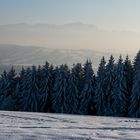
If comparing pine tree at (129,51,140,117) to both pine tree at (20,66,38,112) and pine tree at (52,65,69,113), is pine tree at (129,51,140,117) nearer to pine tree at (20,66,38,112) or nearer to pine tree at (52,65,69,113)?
pine tree at (52,65,69,113)

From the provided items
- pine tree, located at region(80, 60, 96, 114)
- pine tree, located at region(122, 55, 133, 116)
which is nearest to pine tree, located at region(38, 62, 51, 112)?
pine tree, located at region(80, 60, 96, 114)

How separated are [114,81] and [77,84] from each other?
679cm

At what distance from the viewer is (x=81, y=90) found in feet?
206

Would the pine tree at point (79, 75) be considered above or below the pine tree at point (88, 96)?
above

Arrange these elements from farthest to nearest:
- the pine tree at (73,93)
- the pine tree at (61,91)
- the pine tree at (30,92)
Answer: the pine tree at (30,92)
the pine tree at (61,91)
the pine tree at (73,93)

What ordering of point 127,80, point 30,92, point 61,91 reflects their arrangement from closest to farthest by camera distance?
point 127,80 → point 61,91 → point 30,92

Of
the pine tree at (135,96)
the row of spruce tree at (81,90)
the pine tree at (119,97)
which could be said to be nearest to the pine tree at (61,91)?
→ the row of spruce tree at (81,90)


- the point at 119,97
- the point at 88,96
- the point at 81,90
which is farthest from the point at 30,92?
the point at 119,97

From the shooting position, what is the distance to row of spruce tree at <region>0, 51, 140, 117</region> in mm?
57062

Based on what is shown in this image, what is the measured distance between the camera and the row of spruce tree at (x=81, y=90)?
187ft

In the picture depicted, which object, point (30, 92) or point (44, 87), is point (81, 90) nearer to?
point (44, 87)

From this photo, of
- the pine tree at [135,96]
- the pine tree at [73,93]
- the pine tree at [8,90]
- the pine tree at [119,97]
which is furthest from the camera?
the pine tree at [8,90]

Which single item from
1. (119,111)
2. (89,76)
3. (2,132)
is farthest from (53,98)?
(2,132)

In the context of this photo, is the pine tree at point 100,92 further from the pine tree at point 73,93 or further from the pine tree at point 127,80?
the pine tree at point 73,93
